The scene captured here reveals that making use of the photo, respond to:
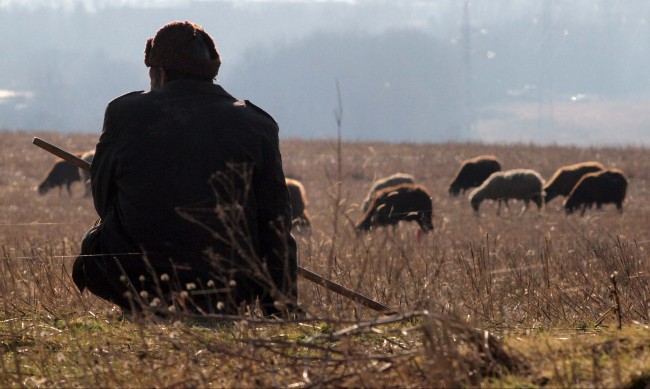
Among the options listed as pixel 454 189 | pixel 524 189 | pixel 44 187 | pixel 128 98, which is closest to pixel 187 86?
pixel 128 98

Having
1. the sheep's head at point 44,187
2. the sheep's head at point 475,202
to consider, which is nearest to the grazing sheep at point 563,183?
the sheep's head at point 475,202

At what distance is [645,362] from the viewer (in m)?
3.23

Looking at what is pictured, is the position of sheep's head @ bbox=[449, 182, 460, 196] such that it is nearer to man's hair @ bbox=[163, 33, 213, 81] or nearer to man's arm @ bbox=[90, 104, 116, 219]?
man's hair @ bbox=[163, 33, 213, 81]

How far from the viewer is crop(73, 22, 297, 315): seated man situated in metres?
4.83

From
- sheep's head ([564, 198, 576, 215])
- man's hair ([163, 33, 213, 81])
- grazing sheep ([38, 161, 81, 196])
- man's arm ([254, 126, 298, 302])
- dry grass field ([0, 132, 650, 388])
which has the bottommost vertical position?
sheep's head ([564, 198, 576, 215])

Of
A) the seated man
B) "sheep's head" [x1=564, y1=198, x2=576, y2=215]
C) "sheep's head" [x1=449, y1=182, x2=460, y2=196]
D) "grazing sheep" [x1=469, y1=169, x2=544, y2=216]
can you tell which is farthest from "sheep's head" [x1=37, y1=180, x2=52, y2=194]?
the seated man

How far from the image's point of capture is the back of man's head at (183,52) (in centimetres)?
508

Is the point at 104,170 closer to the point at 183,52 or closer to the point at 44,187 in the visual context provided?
the point at 183,52

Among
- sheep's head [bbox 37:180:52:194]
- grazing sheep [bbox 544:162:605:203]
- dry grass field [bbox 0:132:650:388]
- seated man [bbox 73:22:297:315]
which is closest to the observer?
dry grass field [bbox 0:132:650:388]

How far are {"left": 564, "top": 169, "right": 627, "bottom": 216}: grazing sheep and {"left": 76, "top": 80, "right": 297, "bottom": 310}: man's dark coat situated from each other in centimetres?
2010

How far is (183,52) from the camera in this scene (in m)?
5.11

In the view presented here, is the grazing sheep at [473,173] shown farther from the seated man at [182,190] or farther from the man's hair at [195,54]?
the seated man at [182,190]

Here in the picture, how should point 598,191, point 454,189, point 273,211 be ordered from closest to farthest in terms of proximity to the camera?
point 273,211, point 598,191, point 454,189

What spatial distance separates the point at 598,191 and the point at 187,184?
20780mm
